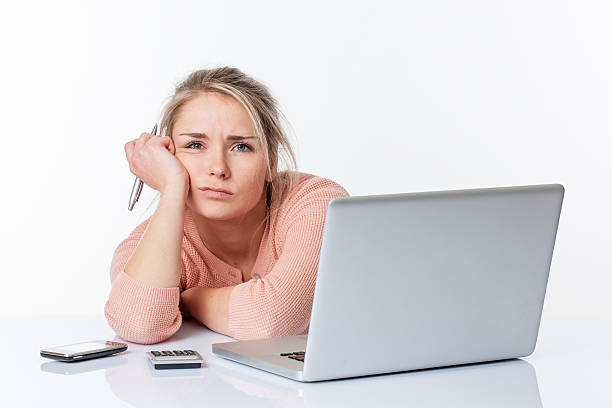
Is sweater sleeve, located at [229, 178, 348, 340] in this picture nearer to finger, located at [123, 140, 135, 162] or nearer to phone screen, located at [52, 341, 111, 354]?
phone screen, located at [52, 341, 111, 354]

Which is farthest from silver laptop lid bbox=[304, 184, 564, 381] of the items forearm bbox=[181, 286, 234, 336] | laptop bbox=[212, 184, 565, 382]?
forearm bbox=[181, 286, 234, 336]

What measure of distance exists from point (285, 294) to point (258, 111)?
0.50 metres

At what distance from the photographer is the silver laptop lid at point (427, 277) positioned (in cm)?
103

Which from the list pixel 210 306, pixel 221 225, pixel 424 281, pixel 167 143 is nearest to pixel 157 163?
pixel 167 143

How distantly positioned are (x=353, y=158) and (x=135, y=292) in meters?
2.73

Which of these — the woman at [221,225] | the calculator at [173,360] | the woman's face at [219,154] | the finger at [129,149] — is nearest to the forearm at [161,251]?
the woman at [221,225]

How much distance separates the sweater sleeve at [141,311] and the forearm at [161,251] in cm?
2

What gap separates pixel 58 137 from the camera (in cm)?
407

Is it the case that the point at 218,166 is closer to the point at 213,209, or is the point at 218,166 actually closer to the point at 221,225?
the point at 213,209

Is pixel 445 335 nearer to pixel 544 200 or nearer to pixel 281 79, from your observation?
pixel 544 200

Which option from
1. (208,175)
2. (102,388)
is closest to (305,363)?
(102,388)

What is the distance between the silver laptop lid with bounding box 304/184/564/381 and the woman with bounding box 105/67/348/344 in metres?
0.42

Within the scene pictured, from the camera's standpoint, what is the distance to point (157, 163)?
68.8 inches

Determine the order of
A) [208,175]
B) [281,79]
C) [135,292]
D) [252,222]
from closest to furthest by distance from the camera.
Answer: [135,292], [208,175], [252,222], [281,79]
